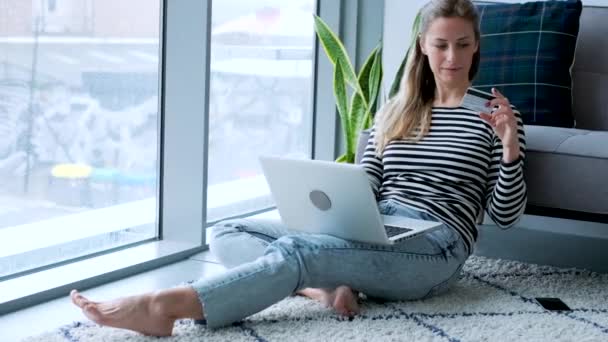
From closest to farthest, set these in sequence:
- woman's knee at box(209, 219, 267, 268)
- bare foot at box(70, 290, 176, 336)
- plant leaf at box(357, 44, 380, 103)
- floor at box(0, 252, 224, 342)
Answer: bare foot at box(70, 290, 176, 336)
floor at box(0, 252, 224, 342)
woman's knee at box(209, 219, 267, 268)
plant leaf at box(357, 44, 380, 103)

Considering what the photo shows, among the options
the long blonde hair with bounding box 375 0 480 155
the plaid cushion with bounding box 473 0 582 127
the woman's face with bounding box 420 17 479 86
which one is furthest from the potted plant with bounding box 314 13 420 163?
the woman's face with bounding box 420 17 479 86

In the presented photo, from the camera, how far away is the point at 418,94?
2586 millimetres

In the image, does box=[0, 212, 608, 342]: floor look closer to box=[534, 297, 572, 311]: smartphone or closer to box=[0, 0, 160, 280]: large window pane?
box=[0, 0, 160, 280]: large window pane

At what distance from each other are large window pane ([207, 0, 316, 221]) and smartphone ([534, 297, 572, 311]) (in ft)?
4.80

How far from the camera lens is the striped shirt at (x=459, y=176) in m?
2.41

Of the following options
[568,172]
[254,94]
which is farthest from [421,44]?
[254,94]

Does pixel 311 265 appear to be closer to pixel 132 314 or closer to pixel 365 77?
pixel 132 314

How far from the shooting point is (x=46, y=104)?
2.71 meters

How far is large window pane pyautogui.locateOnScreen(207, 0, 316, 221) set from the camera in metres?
3.63

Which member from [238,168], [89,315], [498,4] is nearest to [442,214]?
[89,315]

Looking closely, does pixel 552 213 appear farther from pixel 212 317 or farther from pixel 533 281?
pixel 212 317

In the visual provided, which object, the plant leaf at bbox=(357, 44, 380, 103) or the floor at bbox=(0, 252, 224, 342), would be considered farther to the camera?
the plant leaf at bbox=(357, 44, 380, 103)

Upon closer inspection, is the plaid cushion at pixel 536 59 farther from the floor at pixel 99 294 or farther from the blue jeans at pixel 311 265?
the floor at pixel 99 294

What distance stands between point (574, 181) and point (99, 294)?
51.5 inches
